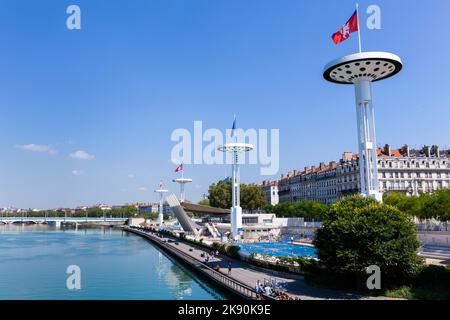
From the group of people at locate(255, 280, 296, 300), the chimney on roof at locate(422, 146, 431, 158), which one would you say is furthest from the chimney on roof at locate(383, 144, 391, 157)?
the group of people at locate(255, 280, 296, 300)

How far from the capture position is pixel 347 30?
34438 mm

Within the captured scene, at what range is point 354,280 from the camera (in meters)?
24.5

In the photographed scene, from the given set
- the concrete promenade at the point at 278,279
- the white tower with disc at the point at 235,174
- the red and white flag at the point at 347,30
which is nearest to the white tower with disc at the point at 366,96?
the red and white flag at the point at 347,30

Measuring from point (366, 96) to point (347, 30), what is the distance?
8.95 metres

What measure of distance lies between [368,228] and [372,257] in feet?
5.68

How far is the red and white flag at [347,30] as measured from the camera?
112ft

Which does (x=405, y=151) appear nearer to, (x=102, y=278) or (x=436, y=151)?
(x=436, y=151)

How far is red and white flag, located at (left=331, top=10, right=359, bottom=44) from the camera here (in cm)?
3400

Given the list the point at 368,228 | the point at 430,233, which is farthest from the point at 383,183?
the point at 368,228

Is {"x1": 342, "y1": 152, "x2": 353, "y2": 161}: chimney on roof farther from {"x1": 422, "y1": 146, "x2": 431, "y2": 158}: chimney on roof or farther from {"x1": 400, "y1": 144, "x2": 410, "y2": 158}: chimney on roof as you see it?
{"x1": 422, "y1": 146, "x2": 431, "y2": 158}: chimney on roof

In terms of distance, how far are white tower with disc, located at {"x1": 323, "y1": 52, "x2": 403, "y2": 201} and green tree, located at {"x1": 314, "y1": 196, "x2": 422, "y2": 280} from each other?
1576 cm

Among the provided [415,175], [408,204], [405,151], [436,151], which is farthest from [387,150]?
[408,204]

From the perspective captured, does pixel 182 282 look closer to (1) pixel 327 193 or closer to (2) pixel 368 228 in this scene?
(2) pixel 368 228

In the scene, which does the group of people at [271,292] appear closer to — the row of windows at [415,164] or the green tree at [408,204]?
the green tree at [408,204]
